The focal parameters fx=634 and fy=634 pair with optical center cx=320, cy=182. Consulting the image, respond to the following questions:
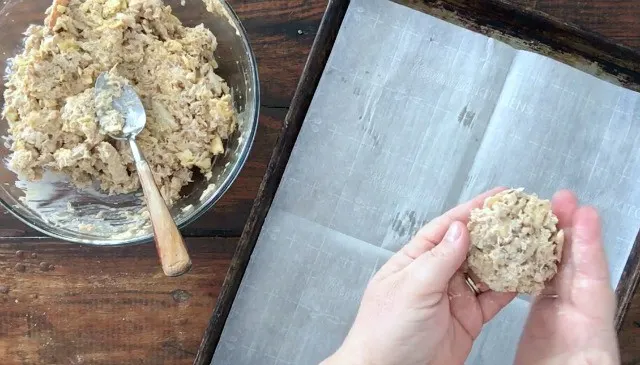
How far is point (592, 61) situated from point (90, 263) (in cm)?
80

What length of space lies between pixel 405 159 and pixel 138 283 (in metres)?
0.44

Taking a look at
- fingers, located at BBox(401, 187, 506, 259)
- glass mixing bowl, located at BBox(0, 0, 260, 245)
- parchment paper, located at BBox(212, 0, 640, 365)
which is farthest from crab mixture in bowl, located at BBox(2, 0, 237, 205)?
fingers, located at BBox(401, 187, 506, 259)

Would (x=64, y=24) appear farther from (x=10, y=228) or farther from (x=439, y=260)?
(x=439, y=260)

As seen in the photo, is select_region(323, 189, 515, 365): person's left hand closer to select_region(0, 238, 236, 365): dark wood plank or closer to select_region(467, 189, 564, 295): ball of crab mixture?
select_region(467, 189, 564, 295): ball of crab mixture

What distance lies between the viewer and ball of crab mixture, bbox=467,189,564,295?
29.2 inches

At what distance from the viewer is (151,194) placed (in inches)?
31.2

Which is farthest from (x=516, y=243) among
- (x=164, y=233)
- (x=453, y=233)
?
(x=164, y=233)

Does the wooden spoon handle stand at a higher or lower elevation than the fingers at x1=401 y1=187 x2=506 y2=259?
lower

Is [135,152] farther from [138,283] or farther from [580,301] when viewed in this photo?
[580,301]

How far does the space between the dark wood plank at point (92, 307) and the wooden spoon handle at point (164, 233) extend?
0.17 metres

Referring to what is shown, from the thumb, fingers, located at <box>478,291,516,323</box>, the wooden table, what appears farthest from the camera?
the wooden table

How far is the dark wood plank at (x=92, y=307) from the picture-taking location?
0.95 meters

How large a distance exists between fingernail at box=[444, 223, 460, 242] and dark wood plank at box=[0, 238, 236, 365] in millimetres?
378

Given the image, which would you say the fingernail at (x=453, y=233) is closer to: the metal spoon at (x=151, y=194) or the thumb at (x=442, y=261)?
the thumb at (x=442, y=261)
